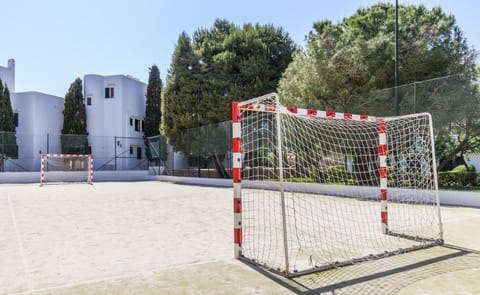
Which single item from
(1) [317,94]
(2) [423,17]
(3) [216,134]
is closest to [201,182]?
(3) [216,134]

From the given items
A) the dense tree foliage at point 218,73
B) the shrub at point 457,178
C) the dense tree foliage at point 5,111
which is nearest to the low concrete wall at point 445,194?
the shrub at point 457,178

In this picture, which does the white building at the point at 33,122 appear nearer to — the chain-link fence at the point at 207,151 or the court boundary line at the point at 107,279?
the chain-link fence at the point at 207,151

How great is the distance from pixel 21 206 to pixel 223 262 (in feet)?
26.9

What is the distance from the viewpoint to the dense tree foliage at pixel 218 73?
1945 cm

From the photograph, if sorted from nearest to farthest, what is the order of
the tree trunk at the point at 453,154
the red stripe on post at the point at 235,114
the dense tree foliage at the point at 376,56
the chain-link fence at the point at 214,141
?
the red stripe on post at the point at 235,114 → the chain-link fence at the point at 214,141 → the tree trunk at the point at 453,154 → the dense tree foliage at the point at 376,56

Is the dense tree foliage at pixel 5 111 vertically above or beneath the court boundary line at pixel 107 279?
above

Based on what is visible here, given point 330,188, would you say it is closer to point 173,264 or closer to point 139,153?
point 173,264

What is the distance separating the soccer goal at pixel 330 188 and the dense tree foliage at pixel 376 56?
2.26m

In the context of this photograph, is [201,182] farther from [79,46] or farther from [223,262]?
[223,262]

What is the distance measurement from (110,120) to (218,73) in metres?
11.7

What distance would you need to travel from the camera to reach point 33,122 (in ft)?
85.8

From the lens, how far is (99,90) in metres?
27.5

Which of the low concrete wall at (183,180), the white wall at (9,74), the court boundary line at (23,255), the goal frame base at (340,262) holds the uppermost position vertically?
the white wall at (9,74)

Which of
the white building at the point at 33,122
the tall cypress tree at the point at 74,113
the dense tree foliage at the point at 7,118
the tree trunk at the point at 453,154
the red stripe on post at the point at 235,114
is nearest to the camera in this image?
the red stripe on post at the point at 235,114
